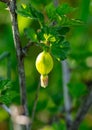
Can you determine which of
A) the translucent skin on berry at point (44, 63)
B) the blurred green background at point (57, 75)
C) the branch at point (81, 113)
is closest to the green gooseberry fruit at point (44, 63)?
the translucent skin on berry at point (44, 63)

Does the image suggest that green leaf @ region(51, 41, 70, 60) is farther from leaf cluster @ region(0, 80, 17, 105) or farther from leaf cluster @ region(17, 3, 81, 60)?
leaf cluster @ region(0, 80, 17, 105)

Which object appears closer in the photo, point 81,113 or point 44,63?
point 44,63

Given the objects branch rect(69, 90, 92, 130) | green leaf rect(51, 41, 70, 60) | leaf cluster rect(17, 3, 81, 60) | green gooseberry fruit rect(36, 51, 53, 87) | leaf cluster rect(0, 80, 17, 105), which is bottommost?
branch rect(69, 90, 92, 130)

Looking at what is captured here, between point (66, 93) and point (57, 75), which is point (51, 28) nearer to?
point (66, 93)

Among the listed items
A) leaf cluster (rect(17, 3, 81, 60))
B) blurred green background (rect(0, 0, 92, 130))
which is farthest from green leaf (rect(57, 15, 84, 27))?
blurred green background (rect(0, 0, 92, 130))

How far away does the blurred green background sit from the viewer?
1.54 m

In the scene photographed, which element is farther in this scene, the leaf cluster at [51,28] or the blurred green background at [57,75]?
the blurred green background at [57,75]

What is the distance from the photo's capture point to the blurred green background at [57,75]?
1.54 m

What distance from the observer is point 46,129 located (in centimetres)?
164

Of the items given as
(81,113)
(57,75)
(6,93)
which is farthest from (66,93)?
(6,93)

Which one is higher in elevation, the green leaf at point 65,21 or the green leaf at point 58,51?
the green leaf at point 65,21

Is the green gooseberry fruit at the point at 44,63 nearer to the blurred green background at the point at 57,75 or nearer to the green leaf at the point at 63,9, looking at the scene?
the green leaf at the point at 63,9

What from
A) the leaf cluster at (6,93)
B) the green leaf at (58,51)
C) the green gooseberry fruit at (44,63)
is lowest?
the leaf cluster at (6,93)

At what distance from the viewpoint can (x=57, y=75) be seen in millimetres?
1855
